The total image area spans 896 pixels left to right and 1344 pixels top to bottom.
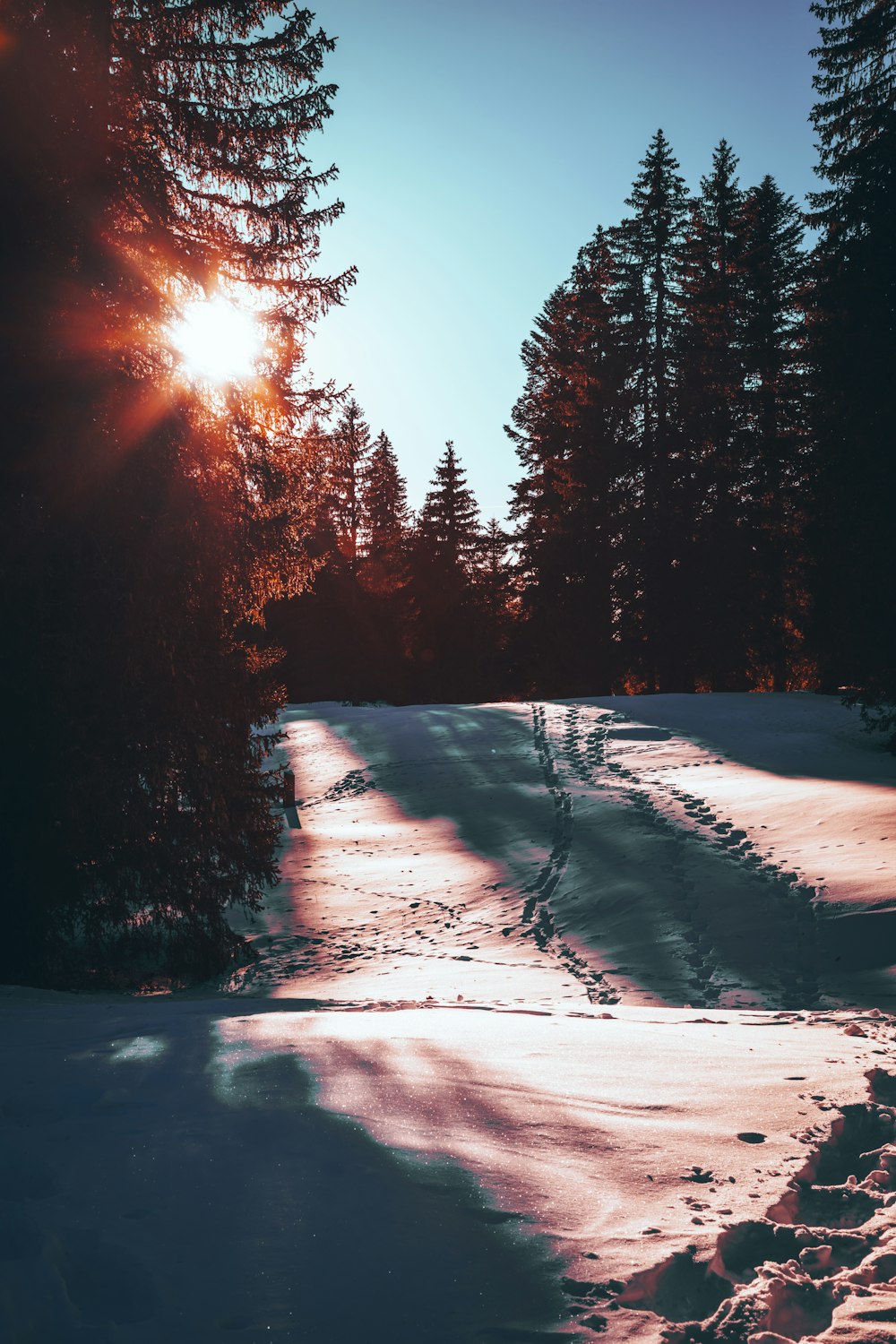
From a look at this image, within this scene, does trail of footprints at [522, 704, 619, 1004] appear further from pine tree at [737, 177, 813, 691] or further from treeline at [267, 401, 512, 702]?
treeline at [267, 401, 512, 702]

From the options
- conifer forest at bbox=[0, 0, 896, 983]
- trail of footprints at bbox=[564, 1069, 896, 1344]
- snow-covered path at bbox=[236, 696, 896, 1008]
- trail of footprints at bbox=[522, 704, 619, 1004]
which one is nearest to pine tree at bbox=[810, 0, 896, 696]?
conifer forest at bbox=[0, 0, 896, 983]

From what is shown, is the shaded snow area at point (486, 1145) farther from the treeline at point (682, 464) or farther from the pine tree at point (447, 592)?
the pine tree at point (447, 592)

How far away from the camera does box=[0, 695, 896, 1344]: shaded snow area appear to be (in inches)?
85.6

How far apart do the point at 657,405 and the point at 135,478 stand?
23.9 metres

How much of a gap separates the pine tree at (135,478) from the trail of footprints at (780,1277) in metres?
5.88

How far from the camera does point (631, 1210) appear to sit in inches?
103

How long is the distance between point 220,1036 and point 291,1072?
77 centimetres

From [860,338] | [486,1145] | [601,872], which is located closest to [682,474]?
[860,338]

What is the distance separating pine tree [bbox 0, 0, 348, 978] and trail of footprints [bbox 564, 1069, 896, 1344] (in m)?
5.88

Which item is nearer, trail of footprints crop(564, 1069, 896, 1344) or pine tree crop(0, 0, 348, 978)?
trail of footprints crop(564, 1069, 896, 1344)

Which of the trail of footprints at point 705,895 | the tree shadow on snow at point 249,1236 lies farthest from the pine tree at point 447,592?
the tree shadow on snow at point 249,1236

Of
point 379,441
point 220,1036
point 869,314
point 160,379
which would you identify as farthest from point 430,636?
point 220,1036

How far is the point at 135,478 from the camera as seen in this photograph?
7594 mm

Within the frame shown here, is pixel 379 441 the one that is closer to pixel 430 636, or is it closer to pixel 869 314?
pixel 430 636
